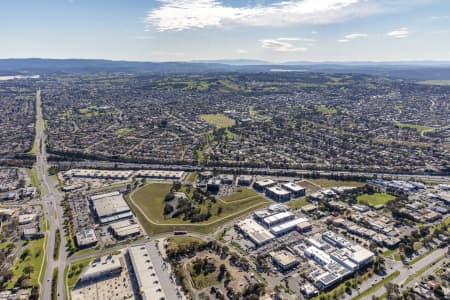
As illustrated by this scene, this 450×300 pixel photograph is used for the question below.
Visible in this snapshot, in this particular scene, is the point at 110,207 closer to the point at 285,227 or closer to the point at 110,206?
the point at 110,206

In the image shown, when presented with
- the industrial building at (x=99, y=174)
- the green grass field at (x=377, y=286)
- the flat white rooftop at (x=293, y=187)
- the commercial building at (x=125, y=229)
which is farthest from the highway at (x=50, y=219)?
the flat white rooftop at (x=293, y=187)

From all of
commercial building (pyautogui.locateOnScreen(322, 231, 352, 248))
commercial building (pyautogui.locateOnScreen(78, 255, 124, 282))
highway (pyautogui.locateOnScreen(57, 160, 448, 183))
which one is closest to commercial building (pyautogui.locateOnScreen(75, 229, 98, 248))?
commercial building (pyautogui.locateOnScreen(78, 255, 124, 282))

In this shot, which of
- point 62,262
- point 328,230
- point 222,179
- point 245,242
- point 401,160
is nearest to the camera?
point 62,262

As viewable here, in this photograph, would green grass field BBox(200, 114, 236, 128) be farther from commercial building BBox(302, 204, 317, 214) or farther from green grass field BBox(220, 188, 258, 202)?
commercial building BBox(302, 204, 317, 214)

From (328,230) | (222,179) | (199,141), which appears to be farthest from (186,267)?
(199,141)

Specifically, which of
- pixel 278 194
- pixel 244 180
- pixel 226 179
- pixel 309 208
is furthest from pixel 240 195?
pixel 309 208

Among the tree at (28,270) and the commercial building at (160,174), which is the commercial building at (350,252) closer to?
the commercial building at (160,174)

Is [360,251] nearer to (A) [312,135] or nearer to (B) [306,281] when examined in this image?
(B) [306,281]
